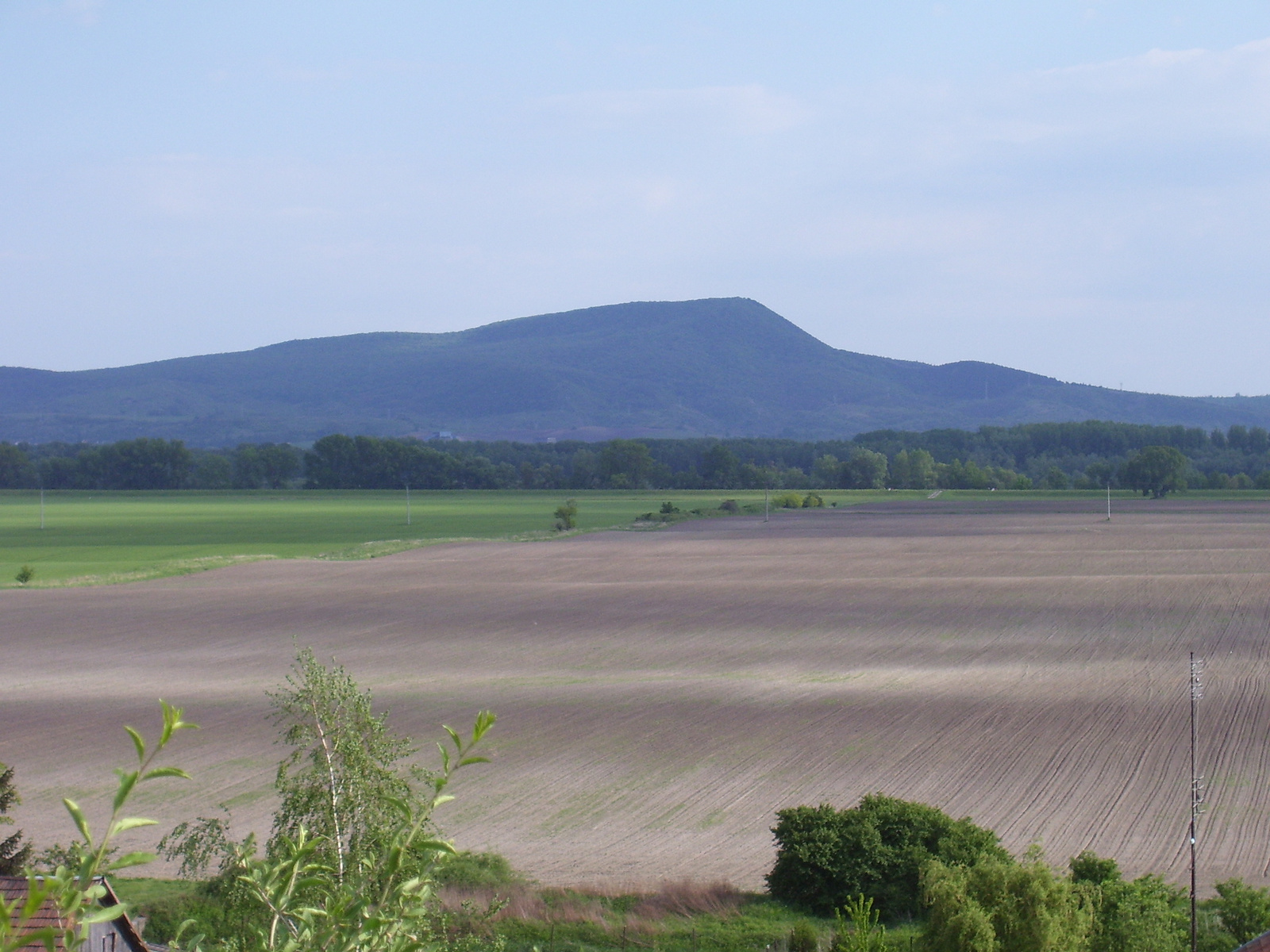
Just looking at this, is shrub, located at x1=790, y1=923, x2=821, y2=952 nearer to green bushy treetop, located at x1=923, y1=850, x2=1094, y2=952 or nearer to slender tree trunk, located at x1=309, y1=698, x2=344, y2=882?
green bushy treetop, located at x1=923, y1=850, x2=1094, y2=952

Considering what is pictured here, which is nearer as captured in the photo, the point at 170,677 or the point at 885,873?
the point at 885,873

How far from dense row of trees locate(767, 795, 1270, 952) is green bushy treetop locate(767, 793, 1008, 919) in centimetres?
2

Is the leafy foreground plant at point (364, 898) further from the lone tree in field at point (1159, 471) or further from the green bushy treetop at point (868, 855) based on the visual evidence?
the lone tree in field at point (1159, 471)

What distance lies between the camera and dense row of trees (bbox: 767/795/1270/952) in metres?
10.7

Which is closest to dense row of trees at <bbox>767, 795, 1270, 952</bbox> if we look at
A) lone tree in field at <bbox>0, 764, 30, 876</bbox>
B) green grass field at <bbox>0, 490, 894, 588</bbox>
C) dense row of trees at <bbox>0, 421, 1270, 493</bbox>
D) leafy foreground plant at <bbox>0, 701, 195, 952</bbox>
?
leafy foreground plant at <bbox>0, 701, 195, 952</bbox>

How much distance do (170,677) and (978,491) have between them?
403ft

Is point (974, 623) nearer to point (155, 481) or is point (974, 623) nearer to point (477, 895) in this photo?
point (477, 895)

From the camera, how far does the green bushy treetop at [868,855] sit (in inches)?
613

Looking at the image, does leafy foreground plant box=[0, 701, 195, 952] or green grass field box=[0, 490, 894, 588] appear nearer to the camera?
leafy foreground plant box=[0, 701, 195, 952]

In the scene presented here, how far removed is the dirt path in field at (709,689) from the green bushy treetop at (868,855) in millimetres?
1124

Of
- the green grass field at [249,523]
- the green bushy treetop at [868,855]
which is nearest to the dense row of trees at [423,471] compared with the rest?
the green grass field at [249,523]

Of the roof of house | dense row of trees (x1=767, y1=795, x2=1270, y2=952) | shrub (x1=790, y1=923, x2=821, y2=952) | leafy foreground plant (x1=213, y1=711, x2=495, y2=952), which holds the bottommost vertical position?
shrub (x1=790, y1=923, x2=821, y2=952)

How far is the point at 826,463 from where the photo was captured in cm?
16462

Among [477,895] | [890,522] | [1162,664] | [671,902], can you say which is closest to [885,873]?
[671,902]
